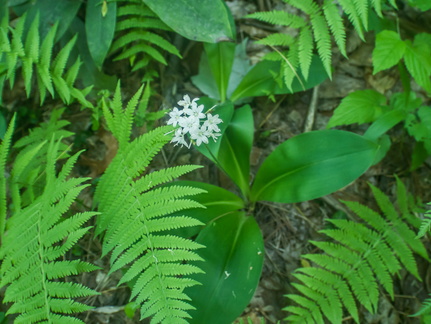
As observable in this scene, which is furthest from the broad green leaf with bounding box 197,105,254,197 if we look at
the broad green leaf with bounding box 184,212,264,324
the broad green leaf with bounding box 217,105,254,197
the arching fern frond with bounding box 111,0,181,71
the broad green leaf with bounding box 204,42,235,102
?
the arching fern frond with bounding box 111,0,181,71

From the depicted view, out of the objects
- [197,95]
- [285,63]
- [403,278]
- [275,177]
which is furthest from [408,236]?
[197,95]


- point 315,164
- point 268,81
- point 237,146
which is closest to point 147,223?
point 237,146

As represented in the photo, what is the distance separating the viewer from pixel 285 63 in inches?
78.6

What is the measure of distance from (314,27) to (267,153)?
0.80 metres

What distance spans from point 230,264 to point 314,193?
0.52 metres

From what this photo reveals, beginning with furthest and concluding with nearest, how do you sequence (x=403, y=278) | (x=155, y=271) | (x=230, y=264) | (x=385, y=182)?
(x=385, y=182) → (x=403, y=278) → (x=230, y=264) → (x=155, y=271)

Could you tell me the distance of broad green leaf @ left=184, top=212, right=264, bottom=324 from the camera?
1.62 meters

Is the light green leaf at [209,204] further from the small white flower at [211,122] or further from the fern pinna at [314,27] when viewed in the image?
the fern pinna at [314,27]

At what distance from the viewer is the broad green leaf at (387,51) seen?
1832mm

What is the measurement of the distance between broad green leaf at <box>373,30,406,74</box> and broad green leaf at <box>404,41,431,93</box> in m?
0.05

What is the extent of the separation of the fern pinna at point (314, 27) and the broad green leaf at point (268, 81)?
0.17 metres

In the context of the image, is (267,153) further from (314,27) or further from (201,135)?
(201,135)

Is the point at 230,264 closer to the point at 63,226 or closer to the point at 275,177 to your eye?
the point at 275,177

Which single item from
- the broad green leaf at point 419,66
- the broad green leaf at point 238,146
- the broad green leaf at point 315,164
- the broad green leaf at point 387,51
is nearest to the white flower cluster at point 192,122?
the broad green leaf at point 238,146
